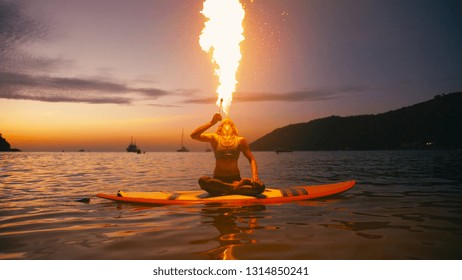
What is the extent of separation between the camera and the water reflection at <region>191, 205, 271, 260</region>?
5.89m

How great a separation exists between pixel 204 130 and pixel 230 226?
11.2ft

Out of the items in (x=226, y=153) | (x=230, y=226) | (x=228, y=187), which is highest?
(x=226, y=153)

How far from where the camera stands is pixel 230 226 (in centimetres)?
783

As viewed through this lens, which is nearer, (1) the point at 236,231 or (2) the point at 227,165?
A: (1) the point at 236,231

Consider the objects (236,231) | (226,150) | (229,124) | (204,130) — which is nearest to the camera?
(236,231)

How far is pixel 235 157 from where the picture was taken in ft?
35.1

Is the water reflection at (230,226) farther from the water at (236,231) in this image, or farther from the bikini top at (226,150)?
the bikini top at (226,150)

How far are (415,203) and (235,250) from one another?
830cm

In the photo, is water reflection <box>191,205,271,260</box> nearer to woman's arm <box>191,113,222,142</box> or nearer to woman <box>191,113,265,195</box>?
woman <box>191,113,265,195</box>

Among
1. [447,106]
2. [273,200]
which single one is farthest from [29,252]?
[447,106]

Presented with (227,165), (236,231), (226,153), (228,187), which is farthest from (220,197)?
(236,231)

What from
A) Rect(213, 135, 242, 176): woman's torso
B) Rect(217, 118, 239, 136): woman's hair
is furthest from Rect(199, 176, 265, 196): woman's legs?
Rect(217, 118, 239, 136): woman's hair

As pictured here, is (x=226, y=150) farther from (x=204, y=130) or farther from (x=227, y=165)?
(x=204, y=130)
